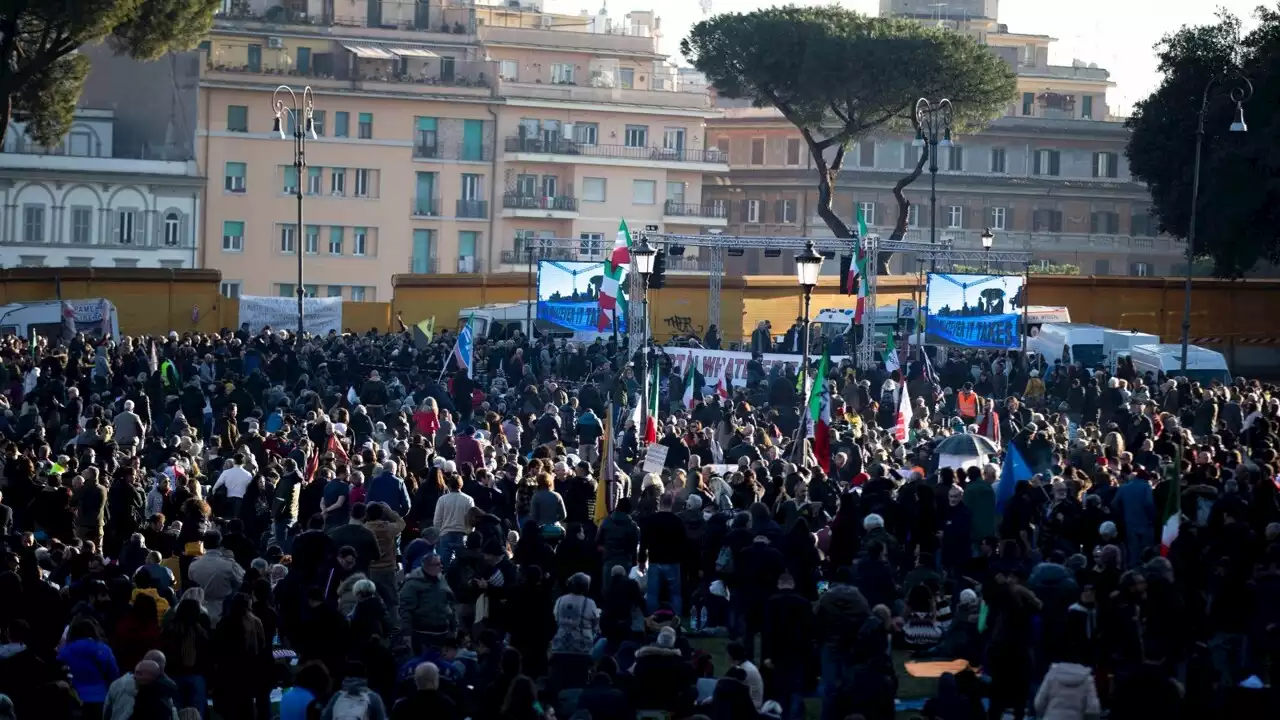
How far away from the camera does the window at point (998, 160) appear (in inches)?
3408

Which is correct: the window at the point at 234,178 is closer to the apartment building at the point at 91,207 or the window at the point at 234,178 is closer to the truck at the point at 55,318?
the apartment building at the point at 91,207

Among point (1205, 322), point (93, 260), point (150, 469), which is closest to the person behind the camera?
point (150, 469)

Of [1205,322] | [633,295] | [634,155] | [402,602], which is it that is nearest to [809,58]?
[634,155]

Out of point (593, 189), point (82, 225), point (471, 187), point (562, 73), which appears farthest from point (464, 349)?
point (562, 73)

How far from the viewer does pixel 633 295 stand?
1565 inches

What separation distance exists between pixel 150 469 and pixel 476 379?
14254mm

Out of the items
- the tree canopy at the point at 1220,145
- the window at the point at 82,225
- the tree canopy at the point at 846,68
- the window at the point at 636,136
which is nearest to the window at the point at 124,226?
the window at the point at 82,225

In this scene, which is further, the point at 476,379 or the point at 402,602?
the point at 476,379

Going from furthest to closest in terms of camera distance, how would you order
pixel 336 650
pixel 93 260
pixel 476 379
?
pixel 93 260
pixel 476 379
pixel 336 650

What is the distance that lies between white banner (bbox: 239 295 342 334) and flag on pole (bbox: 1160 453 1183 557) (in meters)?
33.8

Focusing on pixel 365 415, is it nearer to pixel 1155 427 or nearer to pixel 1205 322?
pixel 1155 427

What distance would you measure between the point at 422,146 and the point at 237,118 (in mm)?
6822

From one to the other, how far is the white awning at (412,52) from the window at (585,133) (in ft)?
19.7

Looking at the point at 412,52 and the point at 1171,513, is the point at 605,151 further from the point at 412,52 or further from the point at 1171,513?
the point at 1171,513
